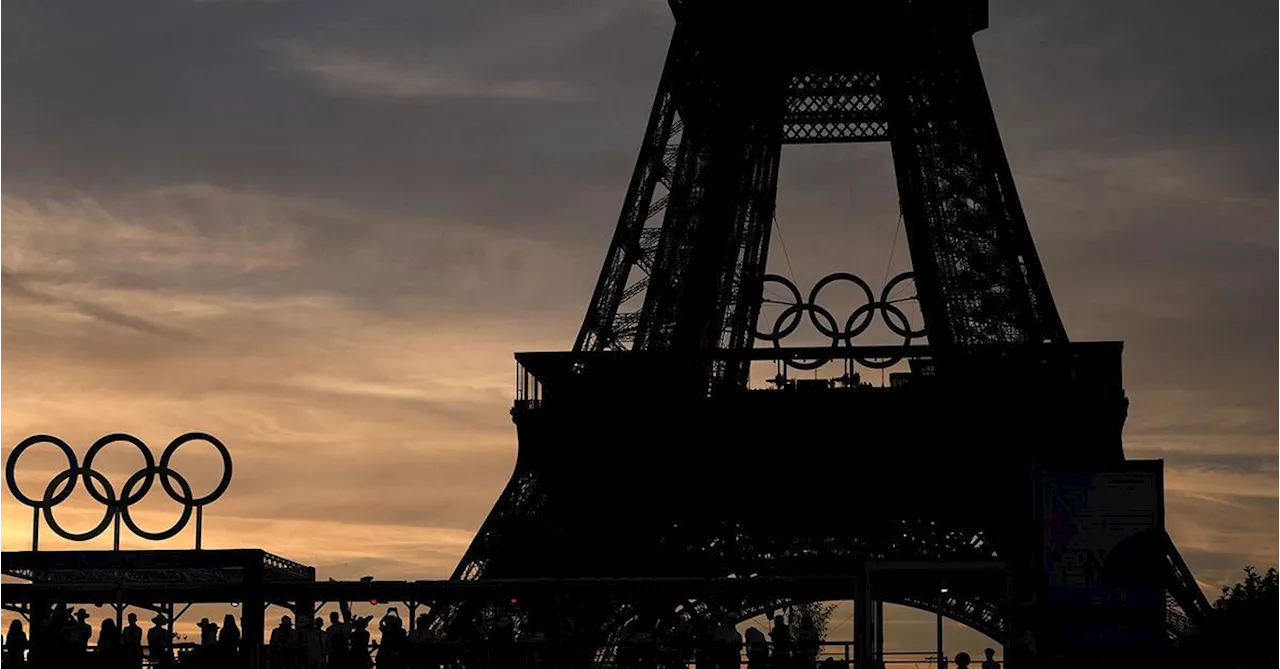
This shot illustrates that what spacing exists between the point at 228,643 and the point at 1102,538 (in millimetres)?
18677

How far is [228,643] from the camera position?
1940 inches

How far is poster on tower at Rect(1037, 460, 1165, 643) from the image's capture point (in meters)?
41.2

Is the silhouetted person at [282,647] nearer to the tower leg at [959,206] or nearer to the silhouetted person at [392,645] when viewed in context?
the silhouetted person at [392,645]

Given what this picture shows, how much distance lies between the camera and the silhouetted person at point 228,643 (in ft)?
161

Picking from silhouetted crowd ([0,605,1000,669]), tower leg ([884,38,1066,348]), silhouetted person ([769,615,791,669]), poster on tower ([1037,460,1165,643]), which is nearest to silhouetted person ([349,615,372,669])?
silhouetted crowd ([0,605,1000,669])

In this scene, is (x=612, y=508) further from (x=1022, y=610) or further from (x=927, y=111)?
(x=1022, y=610)

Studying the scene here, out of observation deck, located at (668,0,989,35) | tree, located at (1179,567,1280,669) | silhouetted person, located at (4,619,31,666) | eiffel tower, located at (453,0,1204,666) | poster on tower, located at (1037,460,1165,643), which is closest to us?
poster on tower, located at (1037,460,1165,643)

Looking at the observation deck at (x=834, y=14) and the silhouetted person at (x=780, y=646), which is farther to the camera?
the observation deck at (x=834, y=14)

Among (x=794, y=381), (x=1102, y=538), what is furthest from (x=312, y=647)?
(x=794, y=381)

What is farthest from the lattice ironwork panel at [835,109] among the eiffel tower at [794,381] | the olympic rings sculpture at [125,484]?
the olympic rings sculpture at [125,484]

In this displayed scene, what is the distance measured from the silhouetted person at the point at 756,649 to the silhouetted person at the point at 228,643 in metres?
10.7

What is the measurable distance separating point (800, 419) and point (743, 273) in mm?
9521

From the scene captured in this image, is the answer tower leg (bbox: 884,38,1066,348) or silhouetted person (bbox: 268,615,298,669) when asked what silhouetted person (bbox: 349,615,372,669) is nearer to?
silhouetted person (bbox: 268,615,298,669)

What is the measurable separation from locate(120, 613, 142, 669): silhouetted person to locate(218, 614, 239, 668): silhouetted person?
5.87 feet
